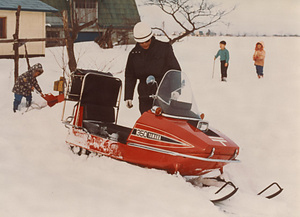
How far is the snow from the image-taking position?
186 inches

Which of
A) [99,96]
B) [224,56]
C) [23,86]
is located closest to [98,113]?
[99,96]

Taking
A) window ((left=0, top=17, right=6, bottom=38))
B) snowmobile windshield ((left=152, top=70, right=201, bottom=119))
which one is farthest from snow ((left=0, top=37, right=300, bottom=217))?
window ((left=0, top=17, right=6, bottom=38))

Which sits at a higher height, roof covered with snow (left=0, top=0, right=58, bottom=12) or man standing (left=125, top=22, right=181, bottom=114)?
roof covered with snow (left=0, top=0, right=58, bottom=12)

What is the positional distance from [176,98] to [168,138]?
0.58 meters

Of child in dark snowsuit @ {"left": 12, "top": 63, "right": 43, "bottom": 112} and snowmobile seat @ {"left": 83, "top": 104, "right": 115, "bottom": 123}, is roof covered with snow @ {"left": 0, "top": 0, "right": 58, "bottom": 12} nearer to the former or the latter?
child in dark snowsuit @ {"left": 12, "top": 63, "right": 43, "bottom": 112}

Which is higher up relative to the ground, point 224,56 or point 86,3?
point 86,3

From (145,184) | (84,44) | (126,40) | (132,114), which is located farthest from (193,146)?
(126,40)

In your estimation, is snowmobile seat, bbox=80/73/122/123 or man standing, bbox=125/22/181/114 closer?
man standing, bbox=125/22/181/114

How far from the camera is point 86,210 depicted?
4.55 metres

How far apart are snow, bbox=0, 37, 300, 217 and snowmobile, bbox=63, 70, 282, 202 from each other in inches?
6.1

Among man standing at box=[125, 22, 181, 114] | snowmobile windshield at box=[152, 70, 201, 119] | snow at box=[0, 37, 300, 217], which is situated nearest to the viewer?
snow at box=[0, 37, 300, 217]

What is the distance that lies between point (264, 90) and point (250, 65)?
231 inches

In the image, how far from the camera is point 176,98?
5719mm

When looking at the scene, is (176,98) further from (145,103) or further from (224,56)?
(224,56)
